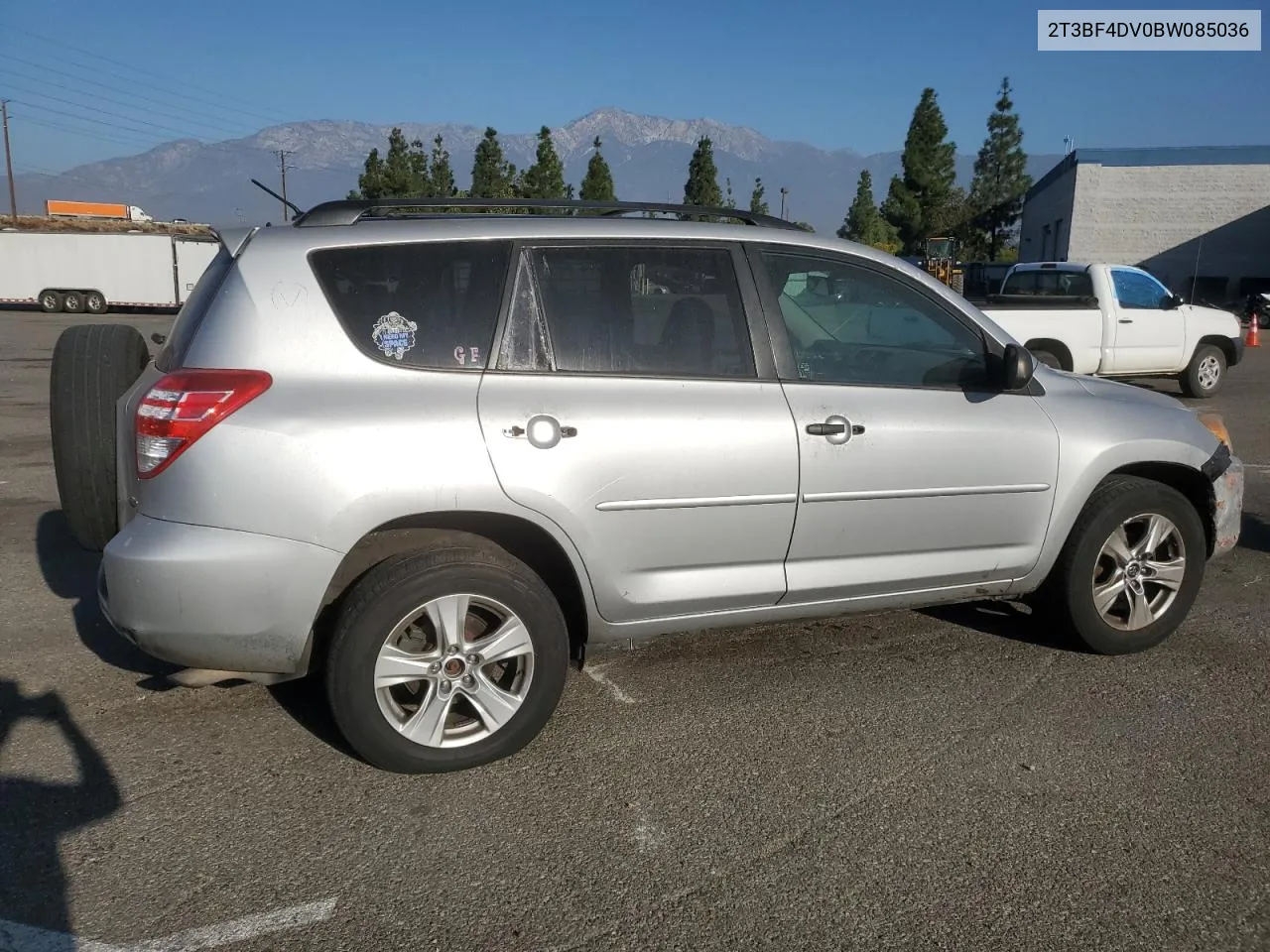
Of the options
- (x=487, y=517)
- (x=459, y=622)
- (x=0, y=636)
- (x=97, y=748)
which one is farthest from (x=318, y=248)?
(x=0, y=636)

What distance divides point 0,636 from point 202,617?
2159 millimetres

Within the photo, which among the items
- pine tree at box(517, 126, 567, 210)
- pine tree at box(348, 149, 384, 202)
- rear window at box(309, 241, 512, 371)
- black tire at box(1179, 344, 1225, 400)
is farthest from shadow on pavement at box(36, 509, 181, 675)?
pine tree at box(348, 149, 384, 202)

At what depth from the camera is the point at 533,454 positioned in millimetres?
3289

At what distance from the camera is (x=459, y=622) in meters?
3.30

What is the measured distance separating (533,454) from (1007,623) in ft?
9.09

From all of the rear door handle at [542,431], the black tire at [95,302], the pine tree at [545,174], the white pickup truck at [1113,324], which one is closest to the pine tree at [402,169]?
the pine tree at [545,174]

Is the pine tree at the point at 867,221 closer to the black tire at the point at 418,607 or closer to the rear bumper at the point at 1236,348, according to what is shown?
the rear bumper at the point at 1236,348

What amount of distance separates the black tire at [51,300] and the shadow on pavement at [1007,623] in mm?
36097

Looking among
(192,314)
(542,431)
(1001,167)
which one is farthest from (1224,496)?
(1001,167)

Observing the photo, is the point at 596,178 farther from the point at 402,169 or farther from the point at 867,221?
the point at 867,221

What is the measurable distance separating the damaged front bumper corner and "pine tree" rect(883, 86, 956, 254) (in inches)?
2164

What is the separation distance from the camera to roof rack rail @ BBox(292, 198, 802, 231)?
3484 mm

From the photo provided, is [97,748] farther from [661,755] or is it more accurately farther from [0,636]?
[661,755]

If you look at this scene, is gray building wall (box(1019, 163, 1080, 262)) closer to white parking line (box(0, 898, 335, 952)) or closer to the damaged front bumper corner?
the damaged front bumper corner
